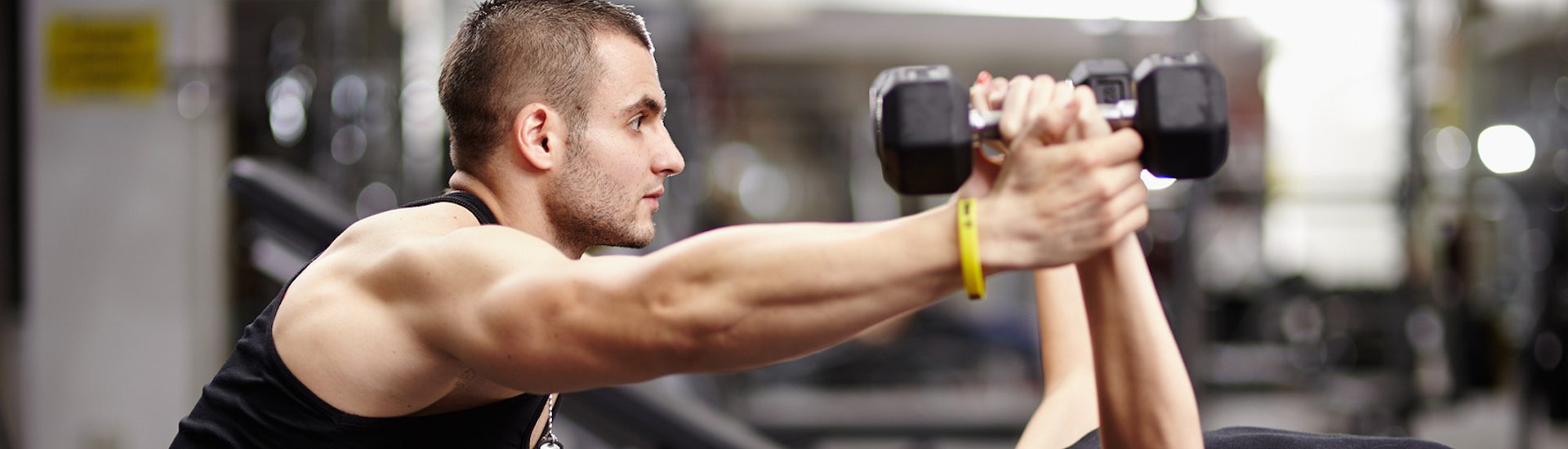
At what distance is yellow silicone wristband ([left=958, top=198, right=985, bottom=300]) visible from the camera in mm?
812

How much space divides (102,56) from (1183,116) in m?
3.92

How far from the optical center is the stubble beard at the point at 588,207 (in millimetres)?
1234

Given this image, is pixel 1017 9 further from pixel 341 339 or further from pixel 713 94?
pixel 341 339

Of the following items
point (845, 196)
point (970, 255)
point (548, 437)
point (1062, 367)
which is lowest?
point (845, 196)

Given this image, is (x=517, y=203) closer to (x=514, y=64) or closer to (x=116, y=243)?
(x=514, y=64)

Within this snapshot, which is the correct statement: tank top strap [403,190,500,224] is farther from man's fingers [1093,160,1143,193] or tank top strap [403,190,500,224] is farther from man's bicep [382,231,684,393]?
man's fingers [1093,160,1143,193]

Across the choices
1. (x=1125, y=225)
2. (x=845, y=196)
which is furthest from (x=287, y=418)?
(x=845, y=196)

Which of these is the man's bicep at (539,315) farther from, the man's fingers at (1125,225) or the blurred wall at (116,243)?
the blurred wall at (116,243)

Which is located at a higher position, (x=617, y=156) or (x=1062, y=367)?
(x=617, y=156)

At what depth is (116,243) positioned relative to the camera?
3797 millimetres

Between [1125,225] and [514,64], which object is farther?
[514,64]

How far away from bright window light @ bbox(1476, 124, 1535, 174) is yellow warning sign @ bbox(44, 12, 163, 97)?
6.12 m

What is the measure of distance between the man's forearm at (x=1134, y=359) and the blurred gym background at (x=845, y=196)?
0.88 metres

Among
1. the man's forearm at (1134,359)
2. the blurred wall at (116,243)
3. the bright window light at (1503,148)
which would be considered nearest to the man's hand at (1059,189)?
the man's forearm at (1134,359)
